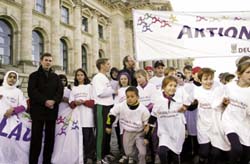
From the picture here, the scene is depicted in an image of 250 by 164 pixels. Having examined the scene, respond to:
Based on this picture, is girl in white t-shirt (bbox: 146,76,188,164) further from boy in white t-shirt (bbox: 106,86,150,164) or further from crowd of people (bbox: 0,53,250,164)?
boy in white t-shirt (bbox: 106,86,150,164)

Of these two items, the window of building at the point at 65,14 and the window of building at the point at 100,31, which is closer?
the window of building at the point at 65,14

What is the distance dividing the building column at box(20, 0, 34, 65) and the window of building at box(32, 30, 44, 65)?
1248mm

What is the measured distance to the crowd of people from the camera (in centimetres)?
374

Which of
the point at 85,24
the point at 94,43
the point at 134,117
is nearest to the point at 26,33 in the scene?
the point at 85,24

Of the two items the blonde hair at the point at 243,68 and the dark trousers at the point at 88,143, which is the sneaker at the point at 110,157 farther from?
the blonde hair at the point at 243,68

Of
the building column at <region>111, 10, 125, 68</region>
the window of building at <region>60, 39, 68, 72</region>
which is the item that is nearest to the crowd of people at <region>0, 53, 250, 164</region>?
the window of building at <region>60, 39, 68, 72</region>

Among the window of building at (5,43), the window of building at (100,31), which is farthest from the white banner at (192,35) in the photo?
the window of building at (100,31)

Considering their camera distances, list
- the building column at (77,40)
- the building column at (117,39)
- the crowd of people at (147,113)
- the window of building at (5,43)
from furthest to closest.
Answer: the building column at (117,39), the building column at (77,40), the window of building at (5,43), the crowd of people at (147,113)

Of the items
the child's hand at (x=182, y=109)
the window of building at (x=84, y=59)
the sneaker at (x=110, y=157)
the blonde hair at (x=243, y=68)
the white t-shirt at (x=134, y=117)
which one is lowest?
the sneaker at (x=110, y=157)

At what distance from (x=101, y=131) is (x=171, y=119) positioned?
1.47 metres

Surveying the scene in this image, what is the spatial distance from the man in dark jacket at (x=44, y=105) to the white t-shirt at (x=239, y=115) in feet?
9.15

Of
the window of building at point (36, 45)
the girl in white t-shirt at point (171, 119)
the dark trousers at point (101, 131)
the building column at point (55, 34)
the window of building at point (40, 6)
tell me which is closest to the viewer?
the girl in white t-shirt at point (171, 119)

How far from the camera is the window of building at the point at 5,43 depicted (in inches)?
736

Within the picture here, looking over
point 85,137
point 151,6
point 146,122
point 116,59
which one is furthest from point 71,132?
point 151,6
